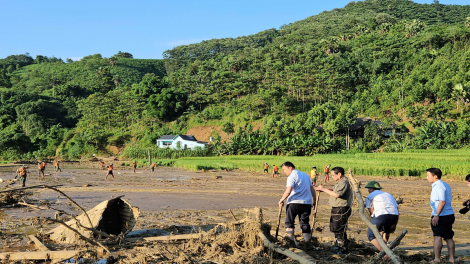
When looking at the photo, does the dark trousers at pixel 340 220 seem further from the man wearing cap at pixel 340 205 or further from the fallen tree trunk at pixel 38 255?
the fallen tree trunk at pixel 38 255

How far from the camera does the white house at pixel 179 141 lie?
186 feet

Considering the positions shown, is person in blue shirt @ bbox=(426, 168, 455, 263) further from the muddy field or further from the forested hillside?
the forested hillside

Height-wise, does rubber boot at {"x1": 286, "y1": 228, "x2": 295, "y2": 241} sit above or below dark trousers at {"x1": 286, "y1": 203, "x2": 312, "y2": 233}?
below

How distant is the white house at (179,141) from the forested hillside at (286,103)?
393cm

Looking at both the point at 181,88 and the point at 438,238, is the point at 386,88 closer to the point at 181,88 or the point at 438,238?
the point at 181,88

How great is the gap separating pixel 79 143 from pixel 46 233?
58.6 meters

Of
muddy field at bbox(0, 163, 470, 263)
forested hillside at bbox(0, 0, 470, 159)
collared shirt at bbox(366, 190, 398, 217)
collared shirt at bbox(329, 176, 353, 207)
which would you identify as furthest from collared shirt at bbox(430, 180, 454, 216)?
forested hillside at bbox(0, 0, 470, 159)

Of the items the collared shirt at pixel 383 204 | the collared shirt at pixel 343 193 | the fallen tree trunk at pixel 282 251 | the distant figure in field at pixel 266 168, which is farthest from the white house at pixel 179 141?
the collared shirt at pixel 383 204

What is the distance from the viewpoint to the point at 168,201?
582 inches

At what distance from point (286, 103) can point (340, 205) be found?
5794 centimetres

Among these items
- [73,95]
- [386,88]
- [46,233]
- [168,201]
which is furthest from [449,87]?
[73,95]

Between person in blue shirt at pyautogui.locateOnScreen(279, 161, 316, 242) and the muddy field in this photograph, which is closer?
person in blue shirt at pyautogui.locateOnScreen(279, 161, 316, 242)

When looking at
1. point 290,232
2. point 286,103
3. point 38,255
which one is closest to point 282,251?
point 290,232

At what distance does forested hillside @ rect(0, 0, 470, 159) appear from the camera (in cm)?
4847
